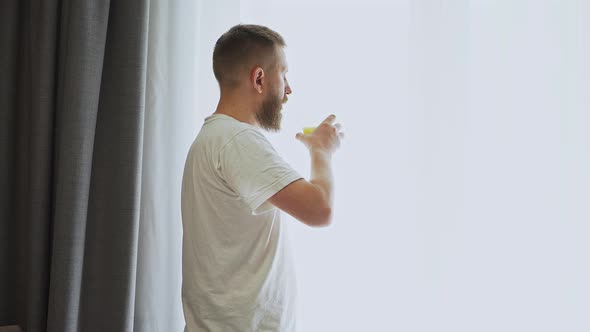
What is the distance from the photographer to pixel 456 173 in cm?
166

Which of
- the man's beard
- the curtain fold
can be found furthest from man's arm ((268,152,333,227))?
the curtain fold

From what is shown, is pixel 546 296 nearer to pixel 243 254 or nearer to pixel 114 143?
pixel 243 254

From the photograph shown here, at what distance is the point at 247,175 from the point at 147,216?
0.69 m

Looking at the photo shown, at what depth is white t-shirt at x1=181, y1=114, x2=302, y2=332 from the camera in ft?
3.88

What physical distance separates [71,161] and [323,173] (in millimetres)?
783

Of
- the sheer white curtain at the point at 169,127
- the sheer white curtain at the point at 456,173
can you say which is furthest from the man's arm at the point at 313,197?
the sheer white curtain at the point at 169,127

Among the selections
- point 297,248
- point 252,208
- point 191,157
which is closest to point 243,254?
point 252,208

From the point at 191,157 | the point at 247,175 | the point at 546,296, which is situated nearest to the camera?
the point at 247,175

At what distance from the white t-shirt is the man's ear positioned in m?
0.10

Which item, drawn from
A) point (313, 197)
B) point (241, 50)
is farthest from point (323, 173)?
point (241, 50)

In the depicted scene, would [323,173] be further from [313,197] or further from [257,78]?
[257,78]

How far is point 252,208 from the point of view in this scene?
3.83 ft

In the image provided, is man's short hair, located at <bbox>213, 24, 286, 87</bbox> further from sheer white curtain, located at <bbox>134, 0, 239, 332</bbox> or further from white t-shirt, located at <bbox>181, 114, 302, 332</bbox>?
sheer white curtain, located at <bbox>134, 0, 239, 332</bbox>

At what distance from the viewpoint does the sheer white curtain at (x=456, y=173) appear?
5.37ft
